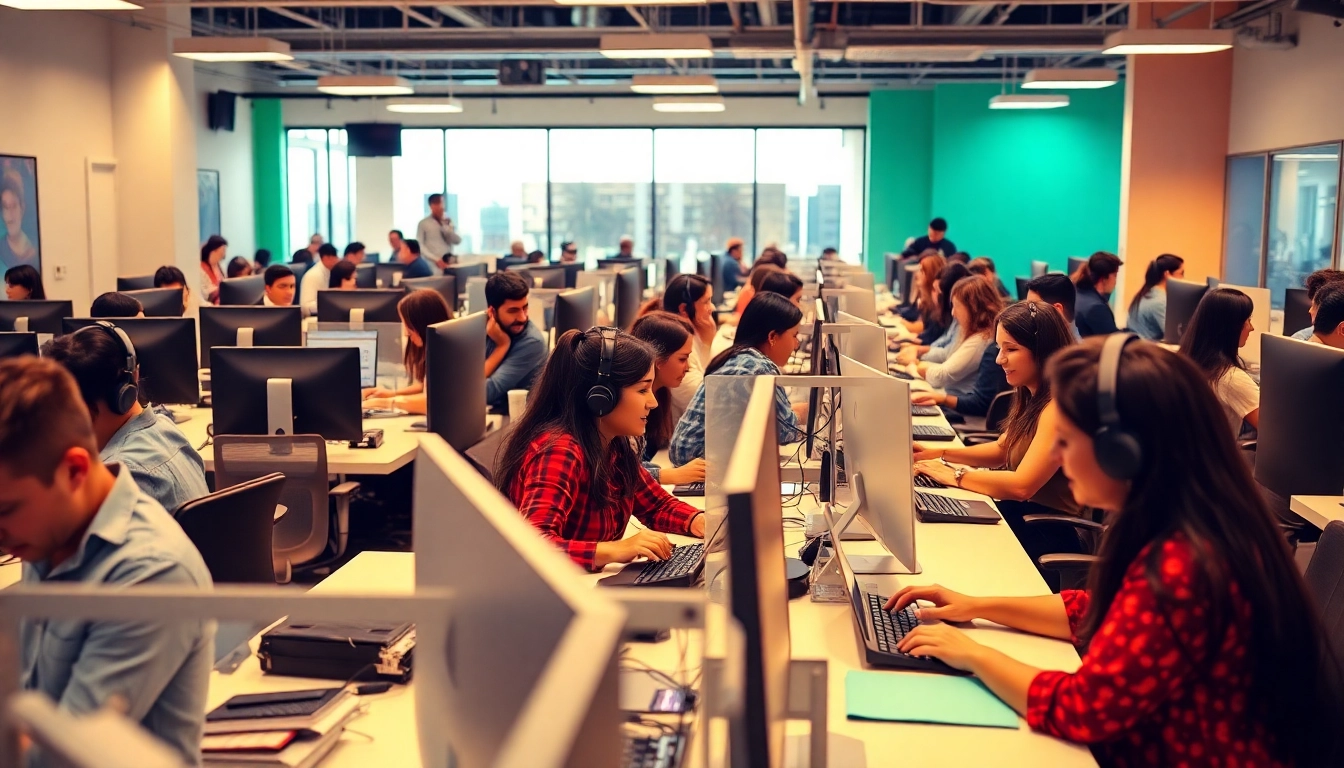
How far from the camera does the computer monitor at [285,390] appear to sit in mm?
4176

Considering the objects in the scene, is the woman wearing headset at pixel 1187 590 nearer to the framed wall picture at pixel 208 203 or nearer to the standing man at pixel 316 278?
the standing man at pixel 316 278

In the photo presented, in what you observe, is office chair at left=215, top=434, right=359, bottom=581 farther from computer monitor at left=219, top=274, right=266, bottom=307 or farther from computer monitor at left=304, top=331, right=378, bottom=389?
computer monitor at left=219, top=274, right=266, bottom=307

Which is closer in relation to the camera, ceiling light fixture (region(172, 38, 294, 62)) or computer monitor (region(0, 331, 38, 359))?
computer monitor (region(0, 331, 38, 359))

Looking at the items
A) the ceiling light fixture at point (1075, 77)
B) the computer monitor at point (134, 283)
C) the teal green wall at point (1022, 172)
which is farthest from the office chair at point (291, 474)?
the teal green wall at point (1022, 172)

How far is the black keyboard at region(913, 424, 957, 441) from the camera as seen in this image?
15.6ft

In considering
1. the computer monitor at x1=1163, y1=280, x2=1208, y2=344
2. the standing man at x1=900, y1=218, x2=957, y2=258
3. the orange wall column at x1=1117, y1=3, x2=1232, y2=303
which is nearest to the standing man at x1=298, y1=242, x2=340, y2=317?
the standing man at x1=900, y1=218, x2=957, y2=258

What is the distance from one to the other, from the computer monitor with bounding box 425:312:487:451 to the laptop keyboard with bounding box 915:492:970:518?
1468 millimetres

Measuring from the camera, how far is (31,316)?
19.3 ft

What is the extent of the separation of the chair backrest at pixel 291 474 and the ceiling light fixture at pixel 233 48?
4866 mm

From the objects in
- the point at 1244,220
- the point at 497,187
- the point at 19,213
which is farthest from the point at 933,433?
the point at 497,187

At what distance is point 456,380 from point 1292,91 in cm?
758

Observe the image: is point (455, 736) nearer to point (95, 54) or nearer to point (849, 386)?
point (849, 386)

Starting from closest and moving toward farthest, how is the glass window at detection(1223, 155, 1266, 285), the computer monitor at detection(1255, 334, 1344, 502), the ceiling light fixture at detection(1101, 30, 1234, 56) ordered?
the computer monitor at detection(1255, 334, 1344, 502) → the ceiling light fixture at detection(1101, 30, 1234, 56) → the glass window at detection(1223, 155, 1266, 285)

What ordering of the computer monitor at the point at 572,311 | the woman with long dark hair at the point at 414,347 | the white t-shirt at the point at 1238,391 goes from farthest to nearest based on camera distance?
1. the computer monitor at the point at 572,311
2. the woman with long dark hair at the point at 414,347
3. the white t-shirt at the point at 1238,391
